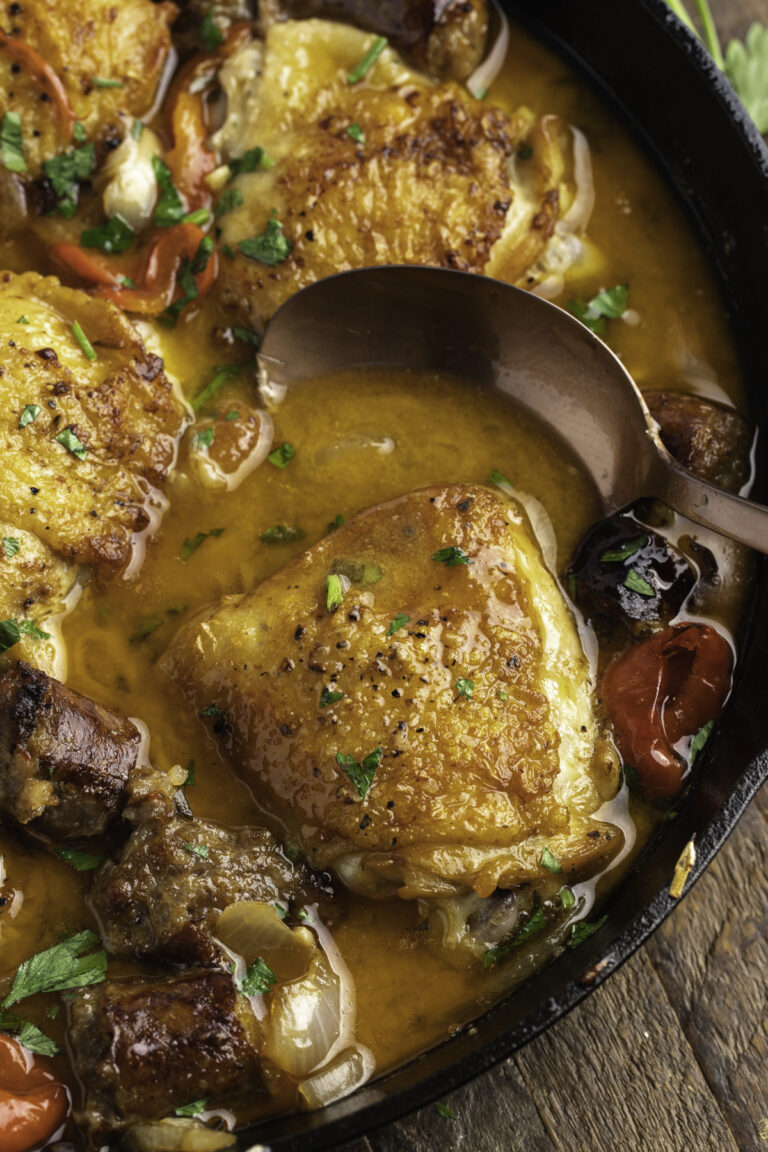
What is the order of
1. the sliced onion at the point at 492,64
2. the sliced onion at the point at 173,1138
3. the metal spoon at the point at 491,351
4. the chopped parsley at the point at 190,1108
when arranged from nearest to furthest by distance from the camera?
1. the sliced onion at the point at 173,1138
2. the chopped parsley at the point at 190,1108
3. the metal spoon at the point at 491,351
4. the sliced onion at the point at 492,64

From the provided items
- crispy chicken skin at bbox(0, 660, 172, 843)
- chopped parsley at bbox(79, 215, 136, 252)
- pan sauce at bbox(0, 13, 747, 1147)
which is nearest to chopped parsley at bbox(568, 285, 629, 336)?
pan sauce at bbox(0, 13, 747, 1147)

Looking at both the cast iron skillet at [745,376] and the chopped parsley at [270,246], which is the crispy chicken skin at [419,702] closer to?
the cast iron skillet at [745,376]

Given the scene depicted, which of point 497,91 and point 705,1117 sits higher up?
point 497,91

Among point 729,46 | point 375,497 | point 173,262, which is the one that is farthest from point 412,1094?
point 729,46

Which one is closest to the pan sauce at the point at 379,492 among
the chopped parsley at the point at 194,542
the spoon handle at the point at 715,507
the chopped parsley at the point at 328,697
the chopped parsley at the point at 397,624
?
the chopped parsley at the point at 194,542

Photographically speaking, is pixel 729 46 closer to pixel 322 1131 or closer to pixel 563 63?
pixel 563 63

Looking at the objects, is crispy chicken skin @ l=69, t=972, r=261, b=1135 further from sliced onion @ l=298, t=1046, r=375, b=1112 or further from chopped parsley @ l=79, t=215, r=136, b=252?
chopped parsley @ l=79, t=215, r=136, b=252

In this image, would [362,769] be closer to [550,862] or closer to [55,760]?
[550,862]

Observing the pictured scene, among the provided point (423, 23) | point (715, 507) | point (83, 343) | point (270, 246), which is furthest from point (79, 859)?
point (423, 23)
